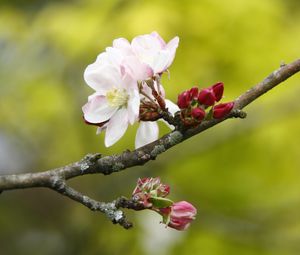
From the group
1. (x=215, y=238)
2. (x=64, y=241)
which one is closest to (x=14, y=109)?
(x=64, y=241)

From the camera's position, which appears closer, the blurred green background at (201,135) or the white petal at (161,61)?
the white petal at (161,61)

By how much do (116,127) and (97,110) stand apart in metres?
0.06

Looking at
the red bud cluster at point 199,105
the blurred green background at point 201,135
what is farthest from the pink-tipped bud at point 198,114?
the blurred green background at point 201,135

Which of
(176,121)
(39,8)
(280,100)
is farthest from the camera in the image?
(39,8)

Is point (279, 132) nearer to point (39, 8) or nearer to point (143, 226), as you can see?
point (143, 226)

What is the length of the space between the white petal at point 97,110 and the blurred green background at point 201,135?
1.84 metres

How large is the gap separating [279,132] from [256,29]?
0.56 meters

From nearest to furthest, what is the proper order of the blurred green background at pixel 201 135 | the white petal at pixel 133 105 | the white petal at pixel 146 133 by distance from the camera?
the white petal at pixel 133 105
the white petal at pixel 146 133
the blurred green background at pixel 201 135

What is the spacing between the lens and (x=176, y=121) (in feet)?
4.74

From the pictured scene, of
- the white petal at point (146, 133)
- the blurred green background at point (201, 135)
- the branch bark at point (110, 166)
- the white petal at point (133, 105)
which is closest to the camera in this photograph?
the branch bark at point (110, 166)

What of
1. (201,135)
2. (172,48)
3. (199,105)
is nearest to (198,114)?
(199,105)

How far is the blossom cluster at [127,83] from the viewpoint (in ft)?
4.74

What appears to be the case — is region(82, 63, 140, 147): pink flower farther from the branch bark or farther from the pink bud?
the pink bud

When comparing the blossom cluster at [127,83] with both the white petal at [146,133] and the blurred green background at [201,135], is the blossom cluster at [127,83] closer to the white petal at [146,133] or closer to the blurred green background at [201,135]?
the white petal at [146,133]
